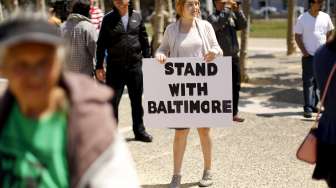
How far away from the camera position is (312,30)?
8164mm

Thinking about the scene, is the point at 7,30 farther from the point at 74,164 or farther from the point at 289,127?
the point at 289,127

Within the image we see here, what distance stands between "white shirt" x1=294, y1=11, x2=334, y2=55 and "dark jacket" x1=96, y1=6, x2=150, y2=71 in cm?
266

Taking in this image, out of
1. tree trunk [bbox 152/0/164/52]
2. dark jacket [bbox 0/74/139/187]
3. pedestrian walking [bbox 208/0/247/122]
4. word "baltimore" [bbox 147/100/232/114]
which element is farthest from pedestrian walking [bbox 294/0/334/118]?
dark jacket [bbox 0/74/139/187]

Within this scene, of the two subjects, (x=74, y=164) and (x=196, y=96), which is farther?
(x=196, y=96)

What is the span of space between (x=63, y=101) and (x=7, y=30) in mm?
264

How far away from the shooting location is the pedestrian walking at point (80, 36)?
252 inches

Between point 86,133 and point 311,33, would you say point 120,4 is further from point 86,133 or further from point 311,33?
point 86,133

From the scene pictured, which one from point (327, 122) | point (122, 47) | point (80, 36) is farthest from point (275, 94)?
point (327, 122)

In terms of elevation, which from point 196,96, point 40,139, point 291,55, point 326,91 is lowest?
point 291,55

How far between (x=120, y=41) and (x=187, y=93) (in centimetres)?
161

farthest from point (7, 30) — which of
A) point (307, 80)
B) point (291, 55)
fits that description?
point (291, 55)

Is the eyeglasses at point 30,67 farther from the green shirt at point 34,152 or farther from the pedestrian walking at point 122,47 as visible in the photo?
the pedestrian walking at point 122,47

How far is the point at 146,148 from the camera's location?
6.73m

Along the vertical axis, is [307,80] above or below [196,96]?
below
